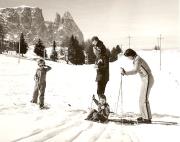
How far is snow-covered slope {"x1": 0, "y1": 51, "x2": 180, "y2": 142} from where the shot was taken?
4730mm

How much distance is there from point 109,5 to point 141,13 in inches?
23.4

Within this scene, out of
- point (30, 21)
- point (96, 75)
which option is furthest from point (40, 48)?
point (96, 75)

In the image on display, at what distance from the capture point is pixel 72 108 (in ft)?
23.6

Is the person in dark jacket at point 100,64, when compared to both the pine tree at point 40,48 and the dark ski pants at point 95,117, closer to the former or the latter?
the dark ski pants at point 95,117

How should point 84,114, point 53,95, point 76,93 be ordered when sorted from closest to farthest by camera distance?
point 84,114 → point 53,95 → point 76,93

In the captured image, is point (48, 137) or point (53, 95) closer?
point (48, 137)

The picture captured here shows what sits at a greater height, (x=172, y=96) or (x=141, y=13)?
(x=141, y=13)

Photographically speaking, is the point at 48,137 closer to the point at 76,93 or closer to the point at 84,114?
the point at 84,114

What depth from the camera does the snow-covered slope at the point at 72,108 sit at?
473 cm

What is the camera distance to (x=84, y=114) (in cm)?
650

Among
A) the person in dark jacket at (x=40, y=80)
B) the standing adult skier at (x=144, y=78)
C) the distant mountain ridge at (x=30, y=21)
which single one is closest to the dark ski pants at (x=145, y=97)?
the standing adult skier at (x=144, y=78)

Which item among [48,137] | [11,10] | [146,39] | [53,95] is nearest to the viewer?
[48,137]

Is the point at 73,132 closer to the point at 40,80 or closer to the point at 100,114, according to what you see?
the point at 100,114

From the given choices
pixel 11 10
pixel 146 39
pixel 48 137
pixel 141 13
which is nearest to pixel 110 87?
pixel 146 39
